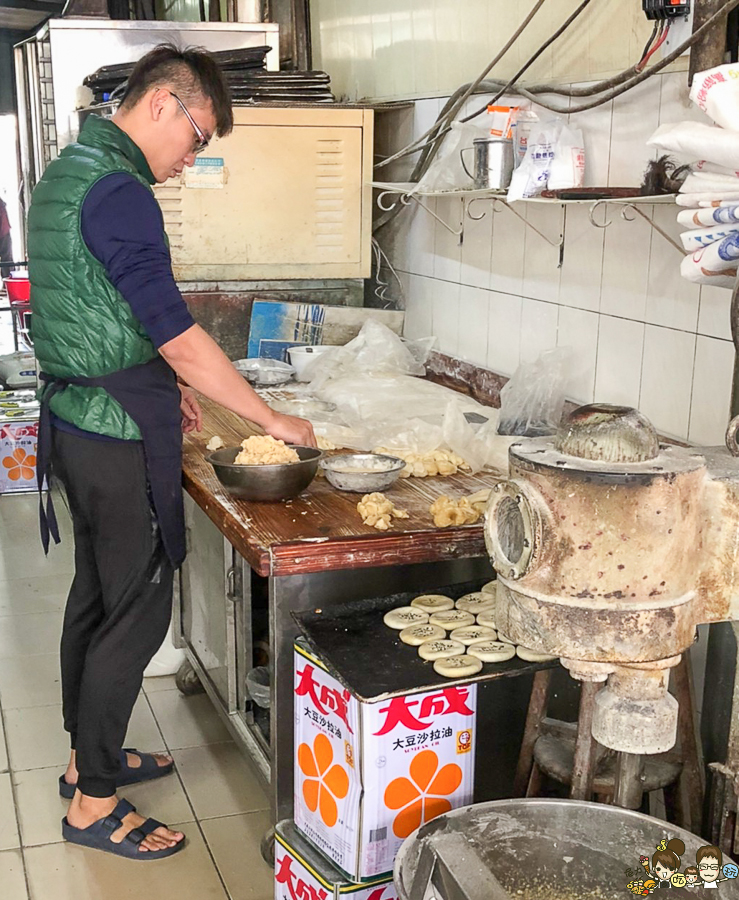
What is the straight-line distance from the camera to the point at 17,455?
18.2 ft

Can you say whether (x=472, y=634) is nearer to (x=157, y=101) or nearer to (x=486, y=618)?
(x=486, y=618)

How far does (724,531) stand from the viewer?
1.28 metres

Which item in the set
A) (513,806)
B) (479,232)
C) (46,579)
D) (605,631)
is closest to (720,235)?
(605,631)

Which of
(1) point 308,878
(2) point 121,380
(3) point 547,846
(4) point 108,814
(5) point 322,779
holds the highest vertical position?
Result: (2) point 121,380

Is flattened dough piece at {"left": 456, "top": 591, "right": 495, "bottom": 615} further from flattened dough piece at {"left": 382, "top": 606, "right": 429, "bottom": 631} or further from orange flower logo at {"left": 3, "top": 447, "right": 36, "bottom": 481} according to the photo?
orange flower logo at {"left": 3, "top": 447, "right": 36, "bottom": 481}

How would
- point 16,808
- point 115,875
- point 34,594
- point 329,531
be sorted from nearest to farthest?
point 329,531, point 115,875, point 16,808, point 34,594

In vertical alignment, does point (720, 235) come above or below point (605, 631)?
above

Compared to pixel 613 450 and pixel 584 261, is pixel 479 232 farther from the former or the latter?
pixel 613 450

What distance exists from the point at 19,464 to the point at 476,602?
413 centimetres

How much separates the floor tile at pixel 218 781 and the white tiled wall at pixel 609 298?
1.41 metres

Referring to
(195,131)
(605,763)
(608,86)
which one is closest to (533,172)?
(608,86)

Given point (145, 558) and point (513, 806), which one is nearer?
point (513, 806)

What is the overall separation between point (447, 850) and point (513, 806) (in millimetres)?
219

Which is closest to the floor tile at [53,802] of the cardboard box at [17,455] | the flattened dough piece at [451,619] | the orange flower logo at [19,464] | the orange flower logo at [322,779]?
the orange flower logo at [322,779]
